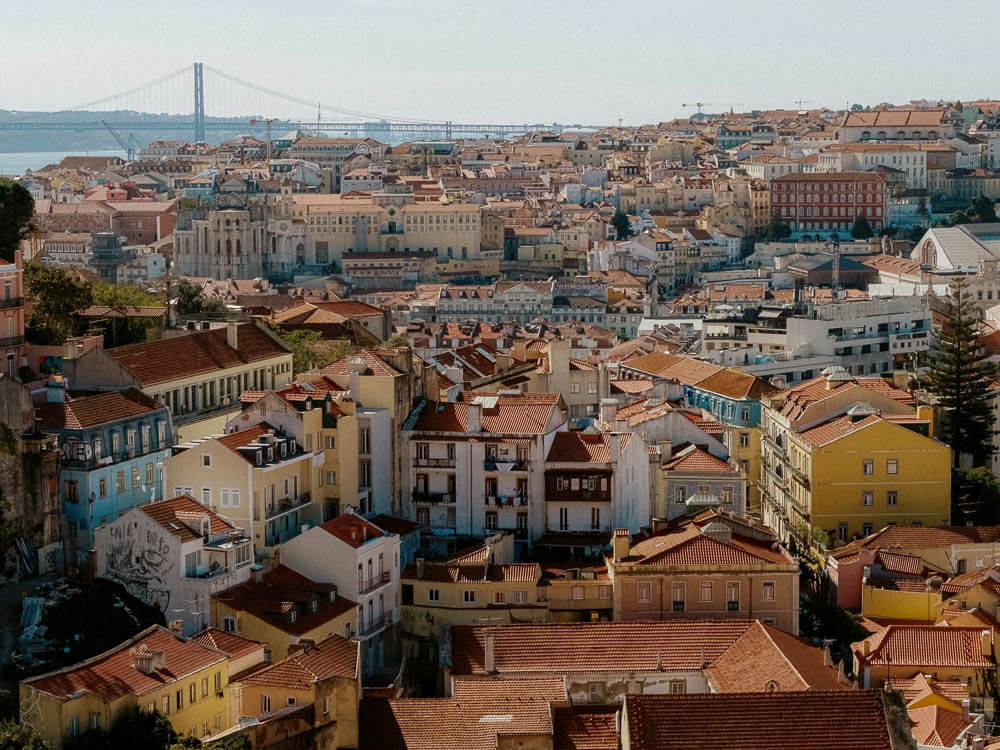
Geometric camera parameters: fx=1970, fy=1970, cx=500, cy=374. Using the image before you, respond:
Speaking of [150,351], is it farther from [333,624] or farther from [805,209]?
[805,209]

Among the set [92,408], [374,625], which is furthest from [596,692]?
[92,408]

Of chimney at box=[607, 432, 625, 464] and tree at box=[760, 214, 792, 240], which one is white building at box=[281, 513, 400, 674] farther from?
tree at box=[760, 214, 792, 240]

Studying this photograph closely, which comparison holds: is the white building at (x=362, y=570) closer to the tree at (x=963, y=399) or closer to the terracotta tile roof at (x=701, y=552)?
the terracotta tile roof at (x=701, y=552)

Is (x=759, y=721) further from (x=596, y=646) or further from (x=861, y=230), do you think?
(x=861, y=230)

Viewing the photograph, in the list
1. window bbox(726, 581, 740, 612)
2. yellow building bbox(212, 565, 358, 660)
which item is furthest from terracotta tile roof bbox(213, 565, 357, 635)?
window bbox(726, 581, 740, 612)

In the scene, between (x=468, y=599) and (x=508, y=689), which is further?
(x=468, y=599)

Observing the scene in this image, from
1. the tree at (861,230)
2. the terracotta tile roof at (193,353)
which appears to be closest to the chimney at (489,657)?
the terracotta tile roof at (193,353)
